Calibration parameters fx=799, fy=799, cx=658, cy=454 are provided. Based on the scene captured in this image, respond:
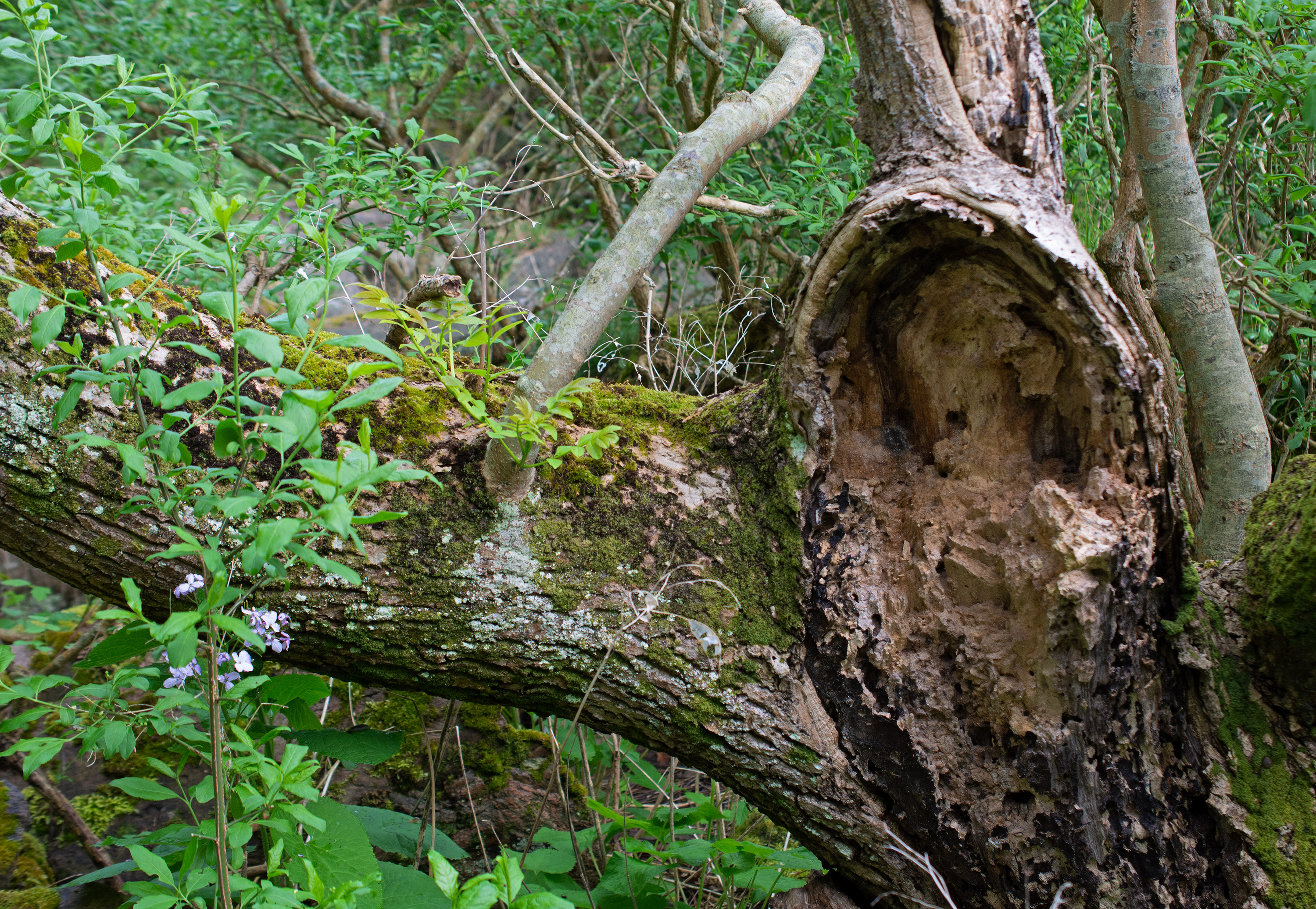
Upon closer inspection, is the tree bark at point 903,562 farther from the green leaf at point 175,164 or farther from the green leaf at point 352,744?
the green leaf at point 175,164

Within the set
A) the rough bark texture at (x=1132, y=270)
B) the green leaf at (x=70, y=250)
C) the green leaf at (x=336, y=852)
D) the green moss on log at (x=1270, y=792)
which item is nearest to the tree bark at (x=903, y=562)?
the green moss on log at (x=1270, y=792)

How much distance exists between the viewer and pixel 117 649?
1458 millimetres

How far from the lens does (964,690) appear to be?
1.77m

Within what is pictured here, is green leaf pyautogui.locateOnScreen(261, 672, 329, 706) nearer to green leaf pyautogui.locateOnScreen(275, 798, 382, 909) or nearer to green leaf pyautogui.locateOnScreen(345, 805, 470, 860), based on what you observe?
green leaf pyautogui.locateOnScreen(275, 798, 382, 909)

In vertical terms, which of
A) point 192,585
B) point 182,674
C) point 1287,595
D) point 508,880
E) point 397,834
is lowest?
point 397,834

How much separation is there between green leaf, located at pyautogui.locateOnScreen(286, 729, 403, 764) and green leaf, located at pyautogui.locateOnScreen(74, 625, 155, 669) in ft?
1.60

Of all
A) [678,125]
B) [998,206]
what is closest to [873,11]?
[998,206]

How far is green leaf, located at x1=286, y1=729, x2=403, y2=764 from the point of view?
1842mm

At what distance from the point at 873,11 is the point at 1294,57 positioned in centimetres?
135

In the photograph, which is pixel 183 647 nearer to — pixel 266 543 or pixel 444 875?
pixel 266 543

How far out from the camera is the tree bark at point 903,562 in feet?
5.26

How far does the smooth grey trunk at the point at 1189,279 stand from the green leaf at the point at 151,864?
2.67 meters

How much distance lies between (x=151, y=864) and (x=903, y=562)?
60.9 inches

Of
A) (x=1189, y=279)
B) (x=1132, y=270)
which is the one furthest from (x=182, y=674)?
(x=1132, y=270)
